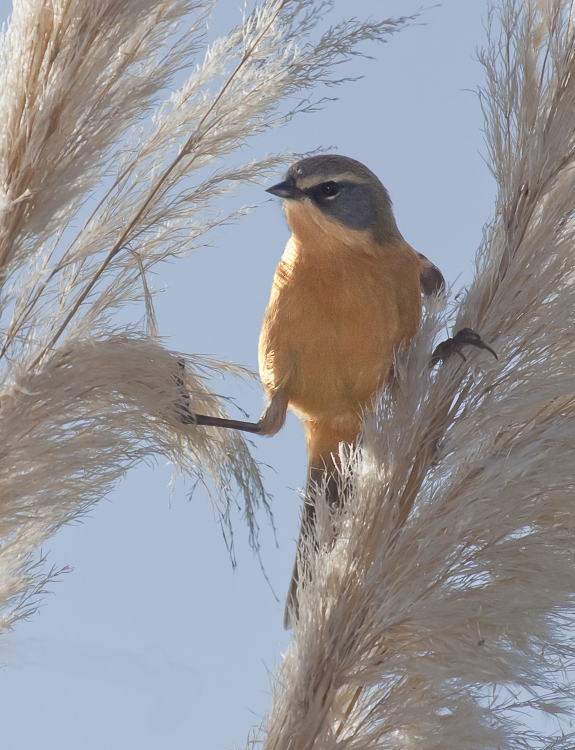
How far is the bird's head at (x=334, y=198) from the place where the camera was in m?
2.04

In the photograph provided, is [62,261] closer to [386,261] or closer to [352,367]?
[352,367]

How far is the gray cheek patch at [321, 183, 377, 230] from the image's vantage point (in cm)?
205

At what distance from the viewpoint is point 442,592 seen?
1.02 m

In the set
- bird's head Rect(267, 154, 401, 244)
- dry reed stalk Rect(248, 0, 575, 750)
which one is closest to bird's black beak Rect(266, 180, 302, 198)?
bird's head Rect(267, 154, 401, 244)

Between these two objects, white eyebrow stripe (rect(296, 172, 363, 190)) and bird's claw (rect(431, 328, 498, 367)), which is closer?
bird's claw (rect(431, 328, 498, 367))

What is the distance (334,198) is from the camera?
2078mm

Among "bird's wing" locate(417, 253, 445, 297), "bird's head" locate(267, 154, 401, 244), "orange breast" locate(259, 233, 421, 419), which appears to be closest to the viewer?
"orange breast" locate(259, 233, 421, 419)

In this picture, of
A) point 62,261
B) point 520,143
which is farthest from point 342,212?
point 62,261

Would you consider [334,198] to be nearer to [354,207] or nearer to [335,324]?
[354,207]

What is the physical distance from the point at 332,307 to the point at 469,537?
2.93ft

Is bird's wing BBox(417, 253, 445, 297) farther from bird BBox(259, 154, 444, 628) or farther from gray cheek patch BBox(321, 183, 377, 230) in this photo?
gray cheek patch BBox(321, 183, 377, 230)

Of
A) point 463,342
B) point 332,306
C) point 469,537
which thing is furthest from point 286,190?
point 469,537

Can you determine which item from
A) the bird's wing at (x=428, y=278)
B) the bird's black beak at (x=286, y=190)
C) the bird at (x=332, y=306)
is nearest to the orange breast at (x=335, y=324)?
the bird at (x=332, y=306)

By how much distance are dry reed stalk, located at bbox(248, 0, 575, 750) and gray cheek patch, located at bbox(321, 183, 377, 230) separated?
857mm
